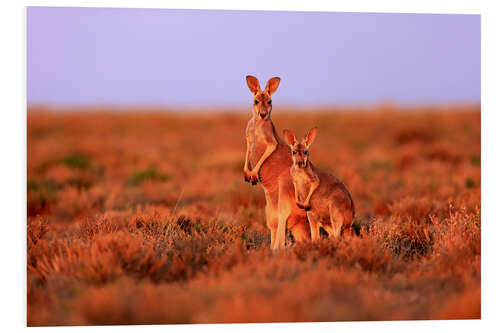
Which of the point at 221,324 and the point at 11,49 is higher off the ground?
the point at 11,49

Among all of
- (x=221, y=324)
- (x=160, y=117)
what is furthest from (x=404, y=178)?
(x=160, y=117)

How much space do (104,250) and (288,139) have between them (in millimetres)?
2261

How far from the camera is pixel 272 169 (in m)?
5.67

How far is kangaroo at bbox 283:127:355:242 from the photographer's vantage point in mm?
5277

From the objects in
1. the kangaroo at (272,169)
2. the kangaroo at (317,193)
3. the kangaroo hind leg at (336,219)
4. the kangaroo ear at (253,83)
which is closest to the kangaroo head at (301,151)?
the kangaroo at (317,193)

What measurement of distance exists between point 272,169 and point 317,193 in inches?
24.8

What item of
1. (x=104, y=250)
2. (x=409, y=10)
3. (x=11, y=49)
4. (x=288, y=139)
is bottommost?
(x=104, y=250)

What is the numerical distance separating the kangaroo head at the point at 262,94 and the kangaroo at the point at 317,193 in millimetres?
328

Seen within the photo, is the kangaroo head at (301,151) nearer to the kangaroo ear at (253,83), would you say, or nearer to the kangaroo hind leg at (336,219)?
the kangaroo hind leg at (336,219)

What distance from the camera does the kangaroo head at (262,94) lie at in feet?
17.7

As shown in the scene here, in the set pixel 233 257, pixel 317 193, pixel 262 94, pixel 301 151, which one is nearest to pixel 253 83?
pixel 262 94

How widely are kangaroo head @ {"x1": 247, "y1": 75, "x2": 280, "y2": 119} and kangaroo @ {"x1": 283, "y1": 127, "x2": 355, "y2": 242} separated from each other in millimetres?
328

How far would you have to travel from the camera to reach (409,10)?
6.10 metres

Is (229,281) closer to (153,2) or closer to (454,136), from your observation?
(153,2)
